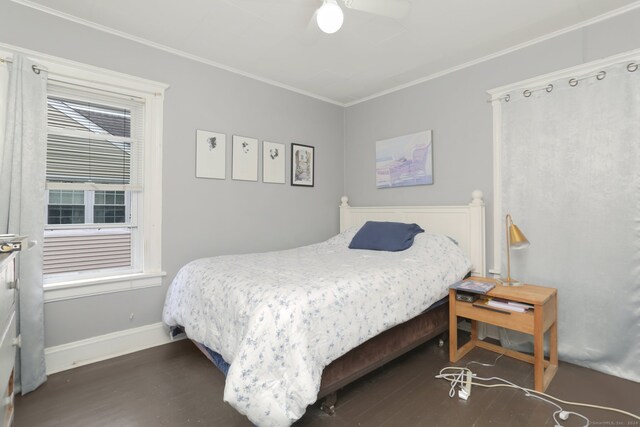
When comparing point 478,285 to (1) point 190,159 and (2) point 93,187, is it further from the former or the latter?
(2) point 93,187

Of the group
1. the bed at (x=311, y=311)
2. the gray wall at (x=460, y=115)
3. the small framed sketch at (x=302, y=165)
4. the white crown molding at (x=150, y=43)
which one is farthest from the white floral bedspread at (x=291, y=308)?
the white crown molding at (x=150, y=43)

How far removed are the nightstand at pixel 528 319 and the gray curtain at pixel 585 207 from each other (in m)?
0.22

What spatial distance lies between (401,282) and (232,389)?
1189mm

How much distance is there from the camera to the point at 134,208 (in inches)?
104

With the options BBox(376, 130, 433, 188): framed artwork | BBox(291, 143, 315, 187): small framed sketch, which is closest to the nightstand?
BBox(376, 130, 433, 188): framed artwork

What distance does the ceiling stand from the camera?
2121mm

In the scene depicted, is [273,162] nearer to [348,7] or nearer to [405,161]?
[405,161]

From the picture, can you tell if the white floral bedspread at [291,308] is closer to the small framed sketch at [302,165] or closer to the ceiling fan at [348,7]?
the small framed sketch at [302,165]

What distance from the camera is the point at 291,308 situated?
149 cm

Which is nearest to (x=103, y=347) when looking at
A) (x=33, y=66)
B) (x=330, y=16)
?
(x=33, y=66)

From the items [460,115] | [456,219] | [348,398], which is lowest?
[348,398]

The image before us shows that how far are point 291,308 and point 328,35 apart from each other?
210cm

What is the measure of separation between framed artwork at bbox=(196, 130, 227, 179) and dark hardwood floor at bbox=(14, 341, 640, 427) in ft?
5.22

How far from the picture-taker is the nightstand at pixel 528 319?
1921 mm
